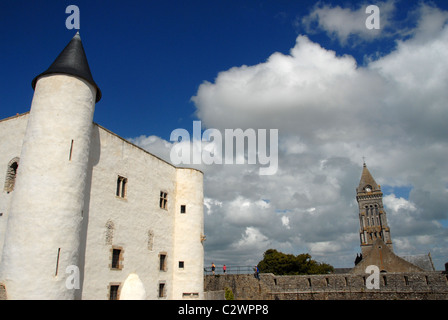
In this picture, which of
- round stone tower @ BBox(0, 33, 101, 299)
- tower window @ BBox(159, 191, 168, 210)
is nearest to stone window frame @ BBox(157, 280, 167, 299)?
tower window @ BBox(159, 191, 168, 210)

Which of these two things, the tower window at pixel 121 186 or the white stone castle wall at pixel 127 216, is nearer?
the white stone castle wall at pixel 127 216

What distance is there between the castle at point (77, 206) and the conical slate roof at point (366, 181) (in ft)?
279

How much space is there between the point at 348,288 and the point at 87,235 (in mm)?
26944

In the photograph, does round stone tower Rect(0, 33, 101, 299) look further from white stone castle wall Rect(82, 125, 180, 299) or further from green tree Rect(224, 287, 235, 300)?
green tree Rect(224, 287, 235, 300)

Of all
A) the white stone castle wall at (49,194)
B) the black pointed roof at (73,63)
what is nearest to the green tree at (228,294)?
the white stone castle wall at (49,194)

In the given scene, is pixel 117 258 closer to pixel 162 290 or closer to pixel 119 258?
pixel 119 258

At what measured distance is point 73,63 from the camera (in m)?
17.5

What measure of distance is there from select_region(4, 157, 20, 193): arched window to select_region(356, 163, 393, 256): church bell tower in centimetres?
8771

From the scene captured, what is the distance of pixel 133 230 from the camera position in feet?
68.9

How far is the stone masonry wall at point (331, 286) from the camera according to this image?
31.5 m

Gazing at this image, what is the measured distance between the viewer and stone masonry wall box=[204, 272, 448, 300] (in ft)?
104

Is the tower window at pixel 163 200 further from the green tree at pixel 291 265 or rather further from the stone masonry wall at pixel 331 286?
the green tree at pixel 291 265

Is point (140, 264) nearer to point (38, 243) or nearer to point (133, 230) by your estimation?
point (133, 230)

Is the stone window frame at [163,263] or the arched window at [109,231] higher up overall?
the arched window at [109,231]
